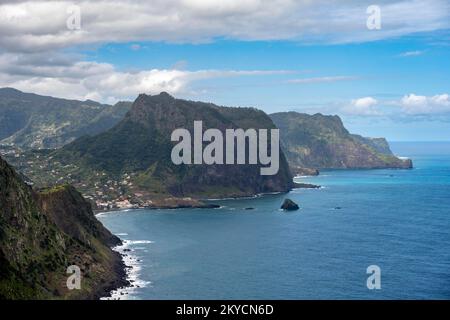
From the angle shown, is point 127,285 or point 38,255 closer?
point 38,255

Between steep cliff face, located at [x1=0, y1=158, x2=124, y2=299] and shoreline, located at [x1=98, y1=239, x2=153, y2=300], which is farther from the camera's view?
shoreline, located at [x1=98, y1=239, x2=153, y2=300]

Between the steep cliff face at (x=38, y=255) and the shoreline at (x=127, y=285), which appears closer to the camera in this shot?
the steep cliff face at (x=38, y=255)

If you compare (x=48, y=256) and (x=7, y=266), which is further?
(x=48, y=256)

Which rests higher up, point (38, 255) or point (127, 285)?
point (38, 255)

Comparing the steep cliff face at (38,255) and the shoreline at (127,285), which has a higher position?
the steep cliff face at (38,255)

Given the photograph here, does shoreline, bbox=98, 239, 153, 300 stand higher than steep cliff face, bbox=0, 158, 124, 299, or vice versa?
steep cliff face, bbox=0, 158, 124, 299
